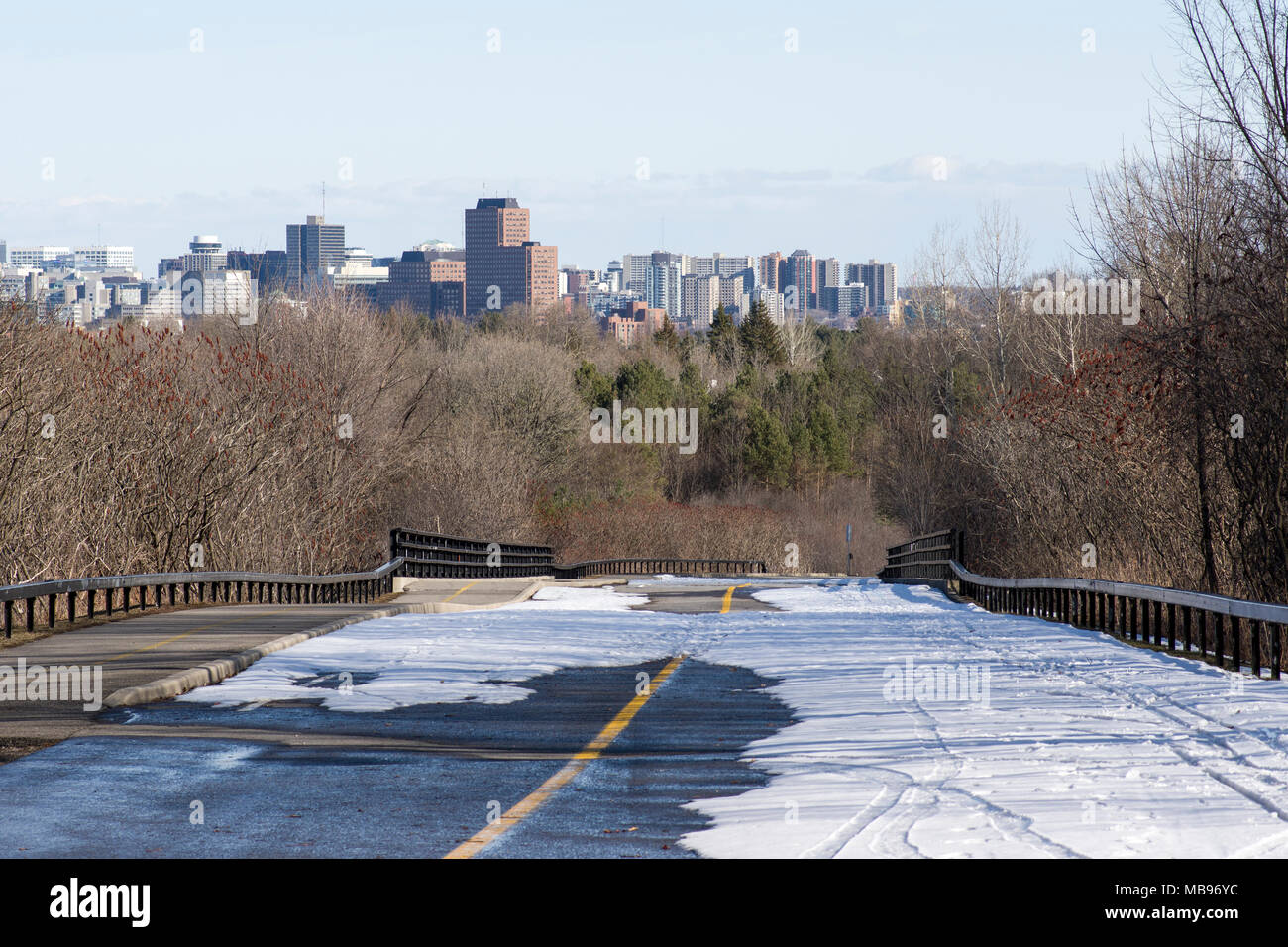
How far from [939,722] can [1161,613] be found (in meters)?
7.95

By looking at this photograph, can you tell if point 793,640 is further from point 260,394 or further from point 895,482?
point 895,482

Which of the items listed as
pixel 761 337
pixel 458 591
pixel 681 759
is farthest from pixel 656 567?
pixel 761 337

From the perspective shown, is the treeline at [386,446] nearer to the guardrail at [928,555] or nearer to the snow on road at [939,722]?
the snow on road at [939,722]

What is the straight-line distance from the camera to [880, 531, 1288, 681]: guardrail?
40.5ft

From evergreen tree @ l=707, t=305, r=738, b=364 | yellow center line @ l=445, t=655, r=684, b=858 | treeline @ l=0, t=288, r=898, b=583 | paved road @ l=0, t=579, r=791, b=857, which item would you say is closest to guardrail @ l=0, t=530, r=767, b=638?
treeline @ l=0, t=288, r=898, b=583

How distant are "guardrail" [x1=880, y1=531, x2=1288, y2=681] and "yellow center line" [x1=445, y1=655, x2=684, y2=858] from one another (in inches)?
202

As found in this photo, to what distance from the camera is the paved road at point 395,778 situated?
705cm

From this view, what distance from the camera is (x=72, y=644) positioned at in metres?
15.1

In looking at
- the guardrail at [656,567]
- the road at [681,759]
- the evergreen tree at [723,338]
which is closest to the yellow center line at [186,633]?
the road at [681,759]

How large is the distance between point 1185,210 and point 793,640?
9.73 metres

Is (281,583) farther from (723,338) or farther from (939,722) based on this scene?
(723,338)

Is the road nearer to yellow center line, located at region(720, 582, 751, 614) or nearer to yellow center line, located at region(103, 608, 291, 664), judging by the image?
yellow center line, located at region(103, 608, 291, 664)

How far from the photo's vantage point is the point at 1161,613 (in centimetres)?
1725

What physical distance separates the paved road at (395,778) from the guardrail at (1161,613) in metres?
4.17
